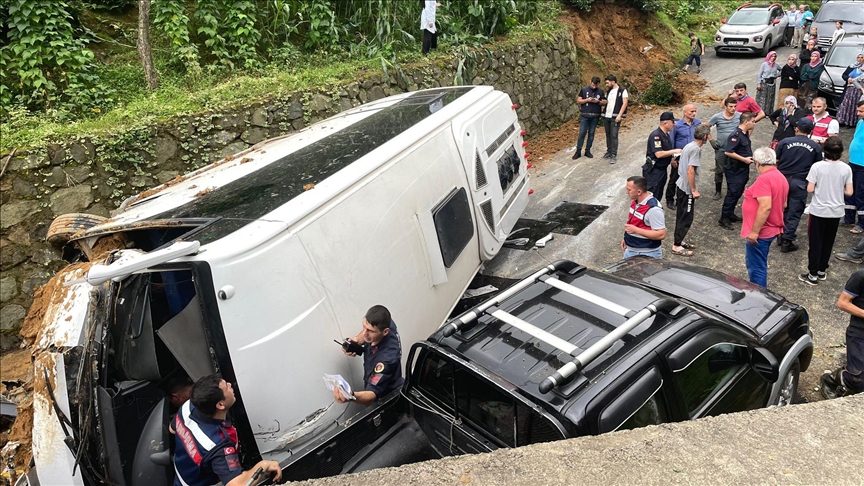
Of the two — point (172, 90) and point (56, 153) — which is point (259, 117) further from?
point (56, 153)

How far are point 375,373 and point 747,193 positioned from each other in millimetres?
4384

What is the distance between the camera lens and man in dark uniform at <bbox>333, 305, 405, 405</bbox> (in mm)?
3752

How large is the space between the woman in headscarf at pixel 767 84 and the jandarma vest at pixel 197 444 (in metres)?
11.3

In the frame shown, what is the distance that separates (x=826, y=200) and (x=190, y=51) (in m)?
9.01

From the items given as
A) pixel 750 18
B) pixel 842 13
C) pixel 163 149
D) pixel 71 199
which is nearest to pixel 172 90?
pixel 163 149

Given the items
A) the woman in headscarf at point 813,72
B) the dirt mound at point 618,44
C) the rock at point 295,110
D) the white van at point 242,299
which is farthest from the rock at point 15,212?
the woman in headscarf at point 813,72

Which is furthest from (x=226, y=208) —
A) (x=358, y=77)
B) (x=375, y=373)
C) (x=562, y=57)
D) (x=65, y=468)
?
(x=562, y=57)

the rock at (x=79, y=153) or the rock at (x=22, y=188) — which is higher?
the rock at (x=79, y=153)

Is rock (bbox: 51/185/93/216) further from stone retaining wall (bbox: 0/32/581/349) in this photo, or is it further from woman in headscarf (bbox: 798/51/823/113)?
woman in headscarf (bbox: 798/51/823/113)

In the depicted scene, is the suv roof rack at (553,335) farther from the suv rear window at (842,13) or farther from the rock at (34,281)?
the suv rear window at (842,13)

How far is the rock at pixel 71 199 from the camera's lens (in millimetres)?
7000

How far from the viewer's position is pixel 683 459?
2625 millimetres

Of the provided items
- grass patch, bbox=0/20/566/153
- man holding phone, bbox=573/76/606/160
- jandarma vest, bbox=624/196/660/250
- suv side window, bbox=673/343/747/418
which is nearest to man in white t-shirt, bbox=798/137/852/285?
jandarma vest, bbox=624/196/660/250

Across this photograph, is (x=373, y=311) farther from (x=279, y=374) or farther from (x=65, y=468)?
(x=65, y=468)
